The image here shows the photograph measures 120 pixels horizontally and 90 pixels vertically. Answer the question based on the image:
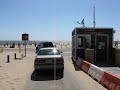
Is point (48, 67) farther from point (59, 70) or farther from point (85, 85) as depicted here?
point (85, 85)

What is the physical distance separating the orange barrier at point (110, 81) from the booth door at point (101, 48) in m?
11.5

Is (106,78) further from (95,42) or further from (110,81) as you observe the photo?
(95,42)

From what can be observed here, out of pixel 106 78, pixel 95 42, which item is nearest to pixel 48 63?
pixel 106 78

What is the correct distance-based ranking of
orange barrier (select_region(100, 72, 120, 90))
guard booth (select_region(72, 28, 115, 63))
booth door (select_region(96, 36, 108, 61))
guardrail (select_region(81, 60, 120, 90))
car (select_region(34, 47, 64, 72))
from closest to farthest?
orange barrier (select_region(100, 72, 120, 90)), guardrail (select_region(81, 60, 120, 90)), car (select_region(34, 47, 64, 72)), guard booth (select_region(72, 28, 115, 63)), booth door (select_region(96, 36, 108, 61))

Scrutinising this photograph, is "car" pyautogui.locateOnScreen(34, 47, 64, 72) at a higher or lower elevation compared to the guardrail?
higher

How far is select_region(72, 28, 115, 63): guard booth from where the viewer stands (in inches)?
893

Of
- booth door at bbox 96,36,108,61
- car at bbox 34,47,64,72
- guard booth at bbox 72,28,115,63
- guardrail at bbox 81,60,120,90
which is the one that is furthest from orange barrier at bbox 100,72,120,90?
booth door at bbox 96,36,108,61

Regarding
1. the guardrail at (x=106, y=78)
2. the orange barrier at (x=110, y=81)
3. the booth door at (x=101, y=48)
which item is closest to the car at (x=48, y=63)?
the guardrail at (x=106, y=78)

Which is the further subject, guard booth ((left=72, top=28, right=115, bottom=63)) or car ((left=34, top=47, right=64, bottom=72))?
guard booth ((left=72, top=28, right=115, bottom=63))

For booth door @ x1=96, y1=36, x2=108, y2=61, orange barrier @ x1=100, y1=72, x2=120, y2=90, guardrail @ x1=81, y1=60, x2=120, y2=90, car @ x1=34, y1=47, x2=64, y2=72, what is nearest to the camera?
orange barrier @ x1=100, y1=72, x2=120, y2=90

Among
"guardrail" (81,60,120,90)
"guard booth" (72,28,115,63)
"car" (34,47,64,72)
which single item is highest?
"guard booth" (72,28,115,63)

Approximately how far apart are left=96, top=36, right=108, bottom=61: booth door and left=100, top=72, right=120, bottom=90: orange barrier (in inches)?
454

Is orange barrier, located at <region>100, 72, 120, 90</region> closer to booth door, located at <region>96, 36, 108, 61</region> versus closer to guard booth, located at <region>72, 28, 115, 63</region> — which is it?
guard booth, located at <region>72, 28, 115, 63</region>

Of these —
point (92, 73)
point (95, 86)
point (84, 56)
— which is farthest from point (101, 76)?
point (84, 56)
